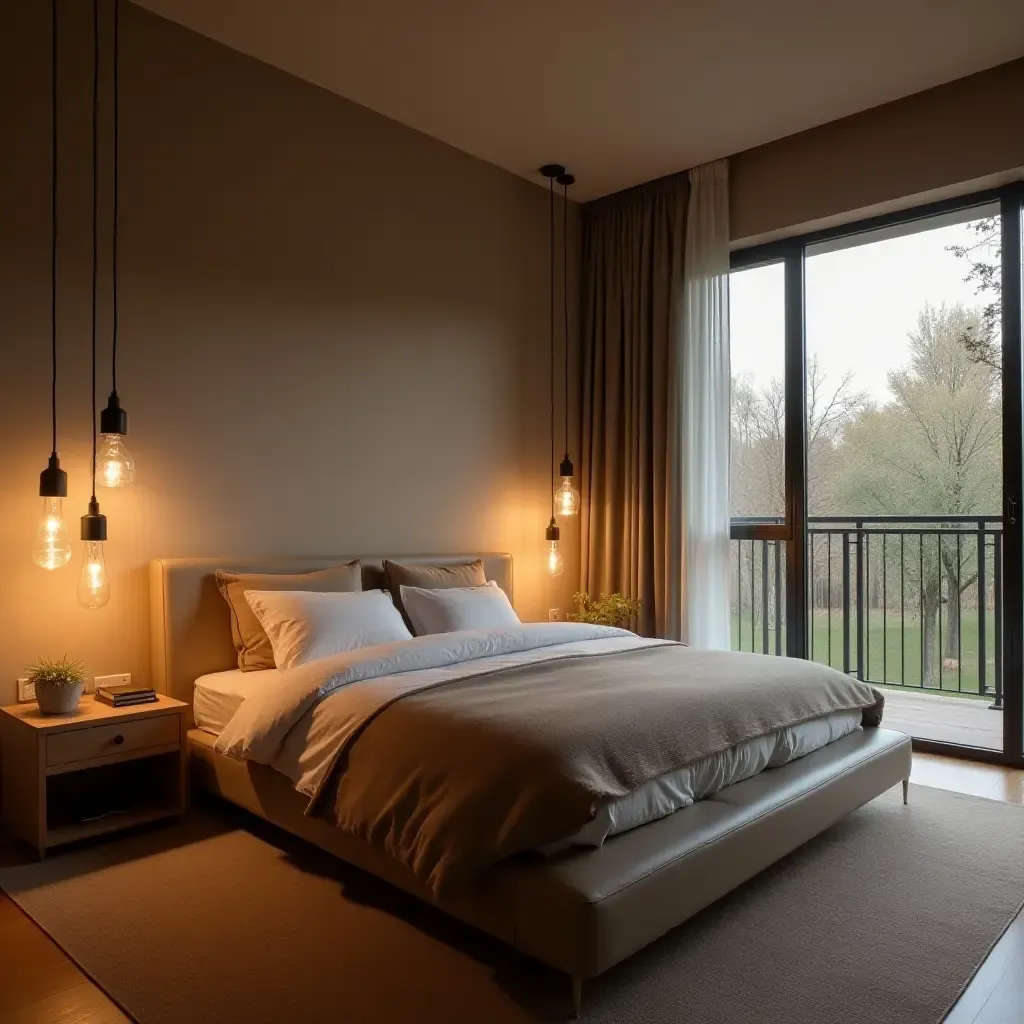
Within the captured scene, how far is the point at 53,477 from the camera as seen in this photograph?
2.89 m

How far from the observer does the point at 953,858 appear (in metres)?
2.90

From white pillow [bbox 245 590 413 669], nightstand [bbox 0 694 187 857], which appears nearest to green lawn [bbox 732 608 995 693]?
white pillow [bbox 245 590 413 669]

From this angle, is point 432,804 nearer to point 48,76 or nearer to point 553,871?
point 553,871

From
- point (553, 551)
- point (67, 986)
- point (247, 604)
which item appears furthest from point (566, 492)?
point (67, 986)

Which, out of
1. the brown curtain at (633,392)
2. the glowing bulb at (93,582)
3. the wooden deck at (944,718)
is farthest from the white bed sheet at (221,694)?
the wooden deck at (944,718)

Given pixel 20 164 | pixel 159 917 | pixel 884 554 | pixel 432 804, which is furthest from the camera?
pixel 884 554

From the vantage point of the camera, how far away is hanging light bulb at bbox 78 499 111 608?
117 inches

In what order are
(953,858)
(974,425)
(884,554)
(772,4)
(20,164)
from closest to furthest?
(953,858) → (20,164) → (772,4) → (974,425) → (884,554)

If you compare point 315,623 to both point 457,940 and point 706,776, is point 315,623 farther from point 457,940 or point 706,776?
point 706,776

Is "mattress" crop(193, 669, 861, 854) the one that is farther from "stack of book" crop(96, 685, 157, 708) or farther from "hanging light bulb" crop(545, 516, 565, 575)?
"hanging light bulb" crop(545, 516, 565, 575)

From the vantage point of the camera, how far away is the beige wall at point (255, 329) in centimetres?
317

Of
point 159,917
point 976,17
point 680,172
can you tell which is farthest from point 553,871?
point 680,172

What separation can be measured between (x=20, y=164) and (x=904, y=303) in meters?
4.18

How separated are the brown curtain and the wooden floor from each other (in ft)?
9.17
